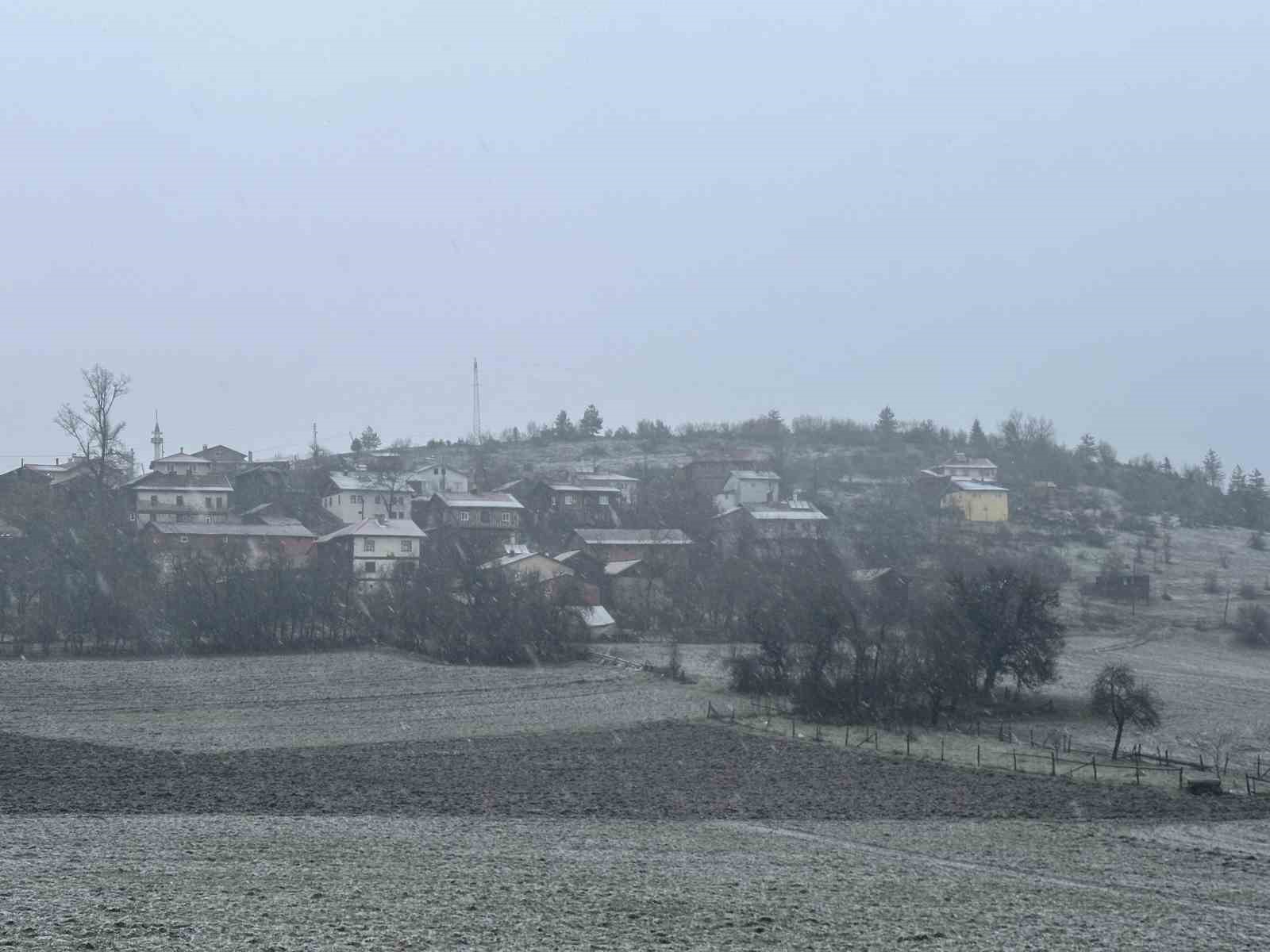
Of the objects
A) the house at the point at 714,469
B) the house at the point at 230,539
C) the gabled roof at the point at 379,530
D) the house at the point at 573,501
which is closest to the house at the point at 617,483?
the house at the point at 573,501

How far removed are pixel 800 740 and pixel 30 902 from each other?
698 inches

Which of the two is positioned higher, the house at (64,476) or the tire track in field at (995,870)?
the house at (64,476)

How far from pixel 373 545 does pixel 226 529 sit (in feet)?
21.5

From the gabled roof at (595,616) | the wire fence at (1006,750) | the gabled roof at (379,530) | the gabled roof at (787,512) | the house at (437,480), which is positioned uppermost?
the house at (437,480)

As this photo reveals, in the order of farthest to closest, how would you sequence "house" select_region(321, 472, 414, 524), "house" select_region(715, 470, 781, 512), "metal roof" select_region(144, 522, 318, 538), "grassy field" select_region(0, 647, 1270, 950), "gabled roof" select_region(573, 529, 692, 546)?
Answer: "house" select_region(715, 470, 781, 512)
"house" select_region(321, 472, 414, 524)
"gabled roof" select_region(573, 529, 692, 546)
"metal roof" select_region(144, 522, 318, 538)
"grassy field" select_region(0, 647, 1270, 950)

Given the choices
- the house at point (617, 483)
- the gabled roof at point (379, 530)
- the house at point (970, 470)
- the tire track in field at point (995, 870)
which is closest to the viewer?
the tire track in field at point (995, 870)

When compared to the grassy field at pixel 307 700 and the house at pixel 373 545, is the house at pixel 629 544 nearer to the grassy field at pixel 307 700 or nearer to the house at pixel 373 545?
the house at pixel 373 545

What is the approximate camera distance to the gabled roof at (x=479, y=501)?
6623 centimetres

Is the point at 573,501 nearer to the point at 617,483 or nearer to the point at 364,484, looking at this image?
the point at 617,483

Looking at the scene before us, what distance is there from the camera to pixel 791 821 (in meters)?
18.4

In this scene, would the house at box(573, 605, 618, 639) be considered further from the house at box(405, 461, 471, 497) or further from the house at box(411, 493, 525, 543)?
the house at box(405, 461, 471, 497)

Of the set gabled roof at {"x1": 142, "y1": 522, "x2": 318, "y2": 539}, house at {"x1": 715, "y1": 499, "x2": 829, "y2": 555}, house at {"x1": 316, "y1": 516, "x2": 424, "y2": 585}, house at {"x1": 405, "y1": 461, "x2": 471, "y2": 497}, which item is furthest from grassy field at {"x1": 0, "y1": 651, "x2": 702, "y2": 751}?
house at {"x1": 405, "y1": 461, "x2": 471, "y2": 497}

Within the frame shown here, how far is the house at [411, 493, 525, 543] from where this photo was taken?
65.2 meters

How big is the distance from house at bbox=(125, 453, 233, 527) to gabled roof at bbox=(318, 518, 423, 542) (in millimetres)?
8006
